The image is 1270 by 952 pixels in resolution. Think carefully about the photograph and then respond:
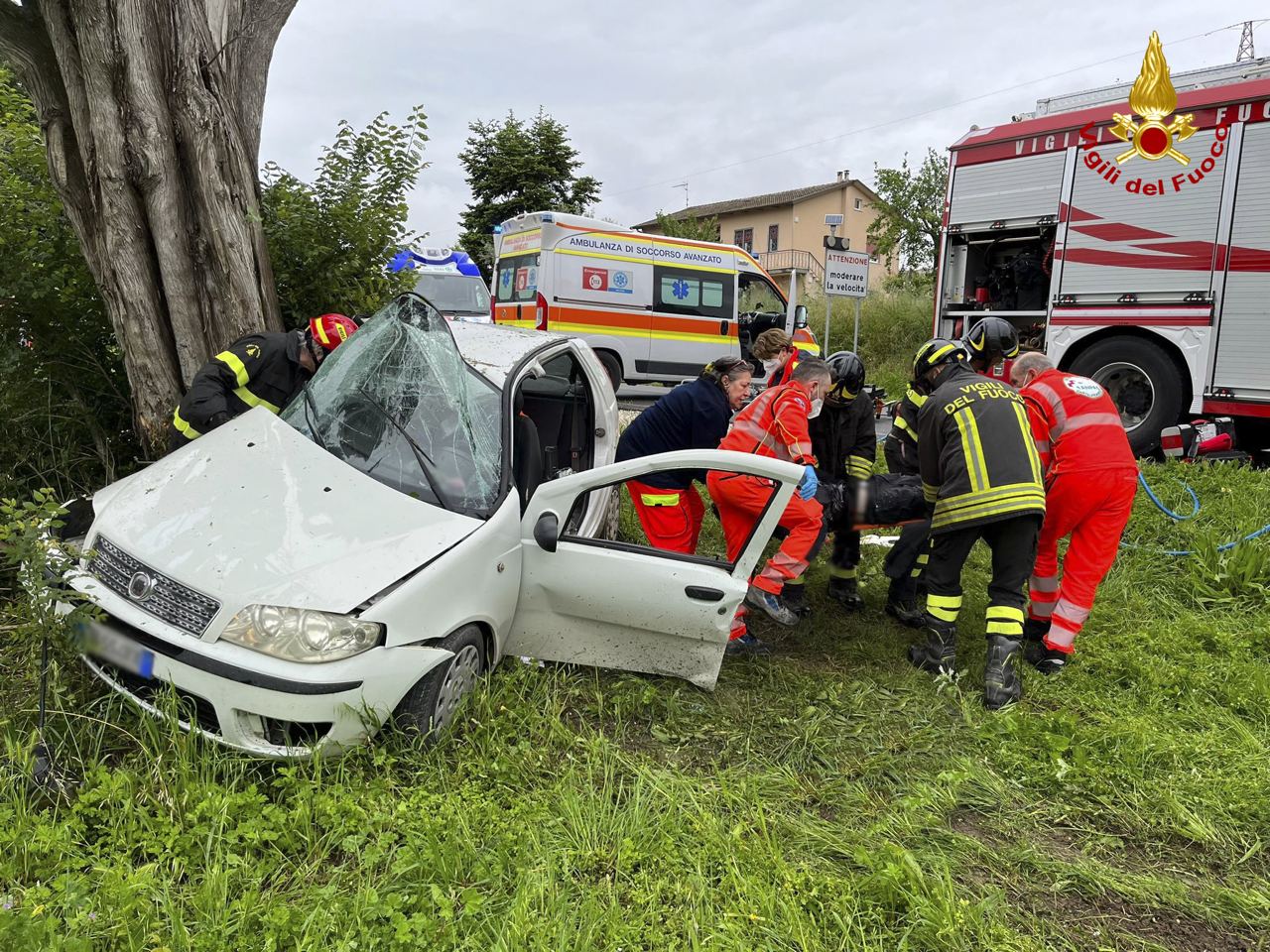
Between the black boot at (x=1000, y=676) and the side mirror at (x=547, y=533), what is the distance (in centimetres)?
208

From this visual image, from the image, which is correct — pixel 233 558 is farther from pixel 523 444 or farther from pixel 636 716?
pixel 636 716

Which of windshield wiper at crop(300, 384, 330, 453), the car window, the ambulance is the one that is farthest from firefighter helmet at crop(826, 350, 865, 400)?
the car window

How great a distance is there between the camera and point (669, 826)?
2.58 m

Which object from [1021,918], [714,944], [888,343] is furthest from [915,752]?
[888,343]

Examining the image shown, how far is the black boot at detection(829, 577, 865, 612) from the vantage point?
4.92m

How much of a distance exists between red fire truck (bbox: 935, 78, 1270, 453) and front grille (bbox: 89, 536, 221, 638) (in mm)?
8050

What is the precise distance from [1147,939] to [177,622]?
2995 millimetres

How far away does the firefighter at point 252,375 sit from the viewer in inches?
159

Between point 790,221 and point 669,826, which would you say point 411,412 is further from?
point 790,221

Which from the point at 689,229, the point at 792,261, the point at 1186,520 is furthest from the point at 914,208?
the point at 1186,520

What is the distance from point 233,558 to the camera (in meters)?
2.67

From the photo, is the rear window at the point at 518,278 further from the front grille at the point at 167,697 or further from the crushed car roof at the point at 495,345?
the front grille at the point at 167,697

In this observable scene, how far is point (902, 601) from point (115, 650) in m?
3.94

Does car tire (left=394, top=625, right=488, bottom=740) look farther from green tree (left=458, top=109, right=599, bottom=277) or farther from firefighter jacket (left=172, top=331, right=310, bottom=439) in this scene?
green tree (left=458, top=109, right=599, bottom=277)
